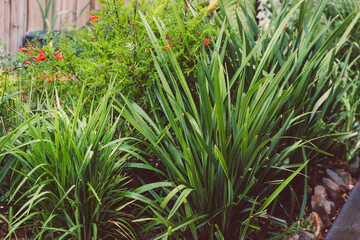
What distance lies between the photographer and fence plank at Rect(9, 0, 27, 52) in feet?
18.8

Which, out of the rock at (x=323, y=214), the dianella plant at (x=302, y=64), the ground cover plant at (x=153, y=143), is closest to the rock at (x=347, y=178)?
the dianella plant at (x=302, y=64)

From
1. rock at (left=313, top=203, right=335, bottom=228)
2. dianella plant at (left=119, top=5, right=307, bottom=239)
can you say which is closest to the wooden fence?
dianella plant at (left=119, top=5, right=307, bottom=239)

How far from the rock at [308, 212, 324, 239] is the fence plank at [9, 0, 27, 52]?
4402 millimetres

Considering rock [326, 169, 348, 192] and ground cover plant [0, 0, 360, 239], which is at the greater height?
ground cover plant [0, 0, 360, 239]

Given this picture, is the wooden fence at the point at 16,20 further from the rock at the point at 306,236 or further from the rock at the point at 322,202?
the rock at the point at 306,236

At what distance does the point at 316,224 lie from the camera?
2924mm

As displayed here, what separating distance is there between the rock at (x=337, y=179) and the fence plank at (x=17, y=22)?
418cm

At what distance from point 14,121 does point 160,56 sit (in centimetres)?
99

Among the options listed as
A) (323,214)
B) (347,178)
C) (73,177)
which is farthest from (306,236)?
(73,177)

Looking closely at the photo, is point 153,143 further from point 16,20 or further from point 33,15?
point 33,15

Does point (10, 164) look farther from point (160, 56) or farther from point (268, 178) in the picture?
point (268, 178)

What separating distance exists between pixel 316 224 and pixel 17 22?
461 centimetres

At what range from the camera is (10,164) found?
2375 millimetres

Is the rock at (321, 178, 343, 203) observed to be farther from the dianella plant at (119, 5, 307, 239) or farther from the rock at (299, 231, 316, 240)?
the dianella plant at (119, 5, 307, 239)
